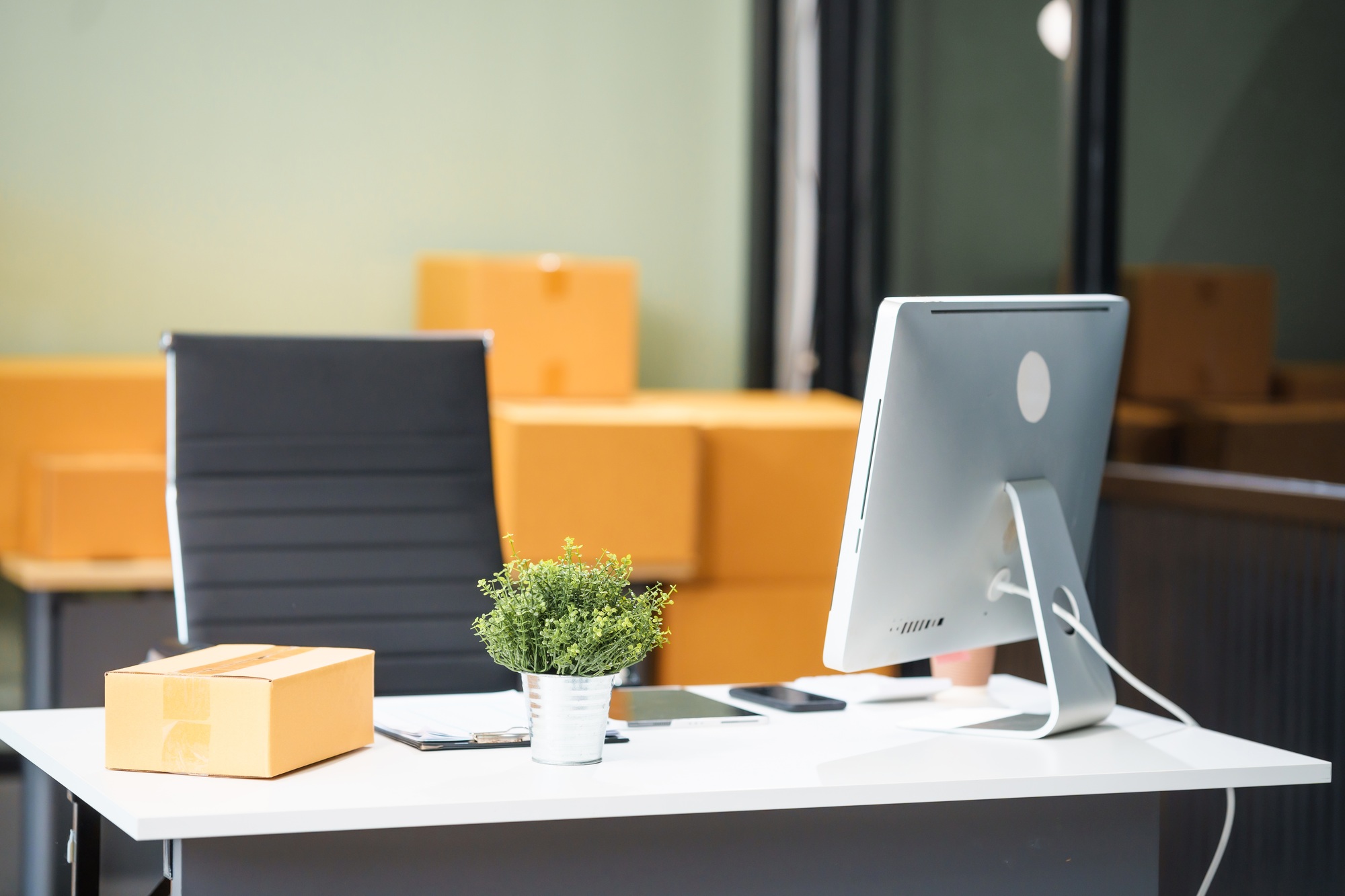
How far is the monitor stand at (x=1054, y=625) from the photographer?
5.52ft

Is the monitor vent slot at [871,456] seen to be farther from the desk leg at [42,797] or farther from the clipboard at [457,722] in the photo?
the desk leg at [42,797]

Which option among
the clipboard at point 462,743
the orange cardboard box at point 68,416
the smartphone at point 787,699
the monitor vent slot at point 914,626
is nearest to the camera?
the clipboard at point 462,743

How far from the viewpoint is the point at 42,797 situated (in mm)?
2621

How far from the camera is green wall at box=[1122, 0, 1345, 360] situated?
2457mm

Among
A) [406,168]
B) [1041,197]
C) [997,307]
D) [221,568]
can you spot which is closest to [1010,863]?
[997,307]

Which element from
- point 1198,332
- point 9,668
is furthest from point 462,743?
point 9,668

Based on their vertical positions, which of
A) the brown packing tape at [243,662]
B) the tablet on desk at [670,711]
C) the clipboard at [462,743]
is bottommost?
the tablet on desk at [670,711]

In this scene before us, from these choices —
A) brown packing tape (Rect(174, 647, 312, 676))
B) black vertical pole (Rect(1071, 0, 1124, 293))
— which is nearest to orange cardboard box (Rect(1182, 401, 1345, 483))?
black vertical pole (Rect(1071, 0, 1124, 293))

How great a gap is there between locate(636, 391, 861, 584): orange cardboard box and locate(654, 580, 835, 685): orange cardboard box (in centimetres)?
4

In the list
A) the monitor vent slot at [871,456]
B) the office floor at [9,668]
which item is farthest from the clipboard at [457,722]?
the office floor at [9,668]

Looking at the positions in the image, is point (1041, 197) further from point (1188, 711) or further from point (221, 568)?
point (221, 568)

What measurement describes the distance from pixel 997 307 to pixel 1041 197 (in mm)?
1581

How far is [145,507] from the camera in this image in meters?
3.02

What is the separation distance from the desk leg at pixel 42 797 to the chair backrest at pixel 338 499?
0.59 meters
